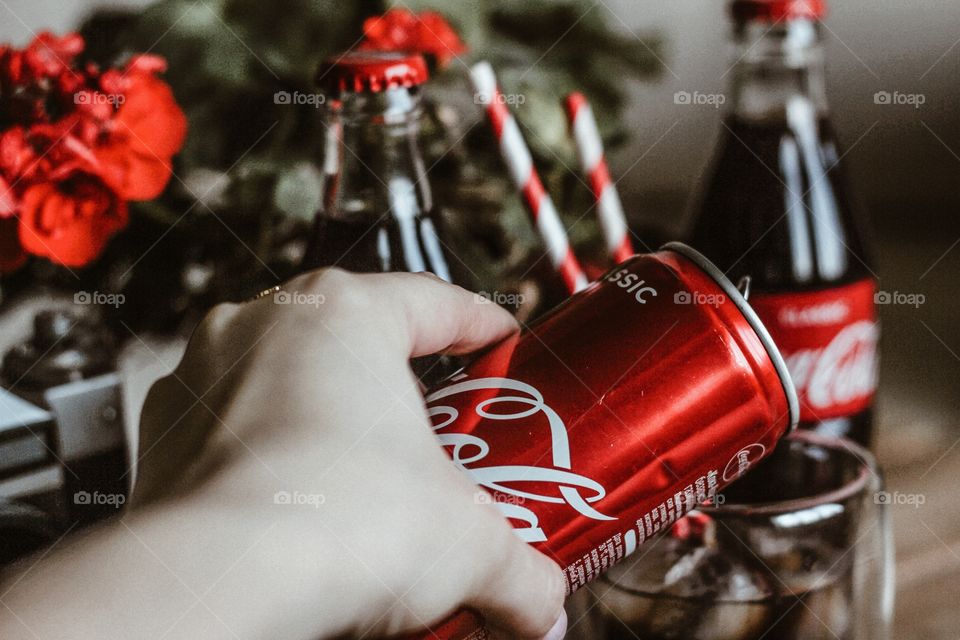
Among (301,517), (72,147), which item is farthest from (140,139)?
(301,517)

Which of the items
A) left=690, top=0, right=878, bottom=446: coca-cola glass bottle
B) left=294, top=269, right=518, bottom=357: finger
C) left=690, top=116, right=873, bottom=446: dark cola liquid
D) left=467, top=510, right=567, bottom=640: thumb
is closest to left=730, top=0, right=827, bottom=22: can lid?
left=690, top=0, right=878, bottom=446: coca-cola glass bottle

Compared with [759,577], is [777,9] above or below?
above

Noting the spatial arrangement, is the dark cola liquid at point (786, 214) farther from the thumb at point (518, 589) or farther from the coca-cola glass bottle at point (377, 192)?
the thumb at point (518, 589)

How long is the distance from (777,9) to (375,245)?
17.0 inches

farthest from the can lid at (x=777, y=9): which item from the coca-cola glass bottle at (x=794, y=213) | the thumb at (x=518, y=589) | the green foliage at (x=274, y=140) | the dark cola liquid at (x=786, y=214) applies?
the thumb at (x=518, y=589)

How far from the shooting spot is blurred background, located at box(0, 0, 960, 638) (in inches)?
44.7

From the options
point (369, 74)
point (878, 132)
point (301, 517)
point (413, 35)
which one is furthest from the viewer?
point (878, 132)

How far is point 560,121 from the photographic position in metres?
1.02

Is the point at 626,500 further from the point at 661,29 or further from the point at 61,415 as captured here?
the point at 661,29

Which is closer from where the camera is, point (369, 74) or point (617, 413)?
point (617, 413)

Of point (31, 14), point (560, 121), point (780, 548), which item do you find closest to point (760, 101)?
point (560, 121)

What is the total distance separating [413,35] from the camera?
0.91 m

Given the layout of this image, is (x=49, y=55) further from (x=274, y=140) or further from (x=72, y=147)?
(x=274, y=140)

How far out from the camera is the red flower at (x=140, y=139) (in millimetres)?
831
